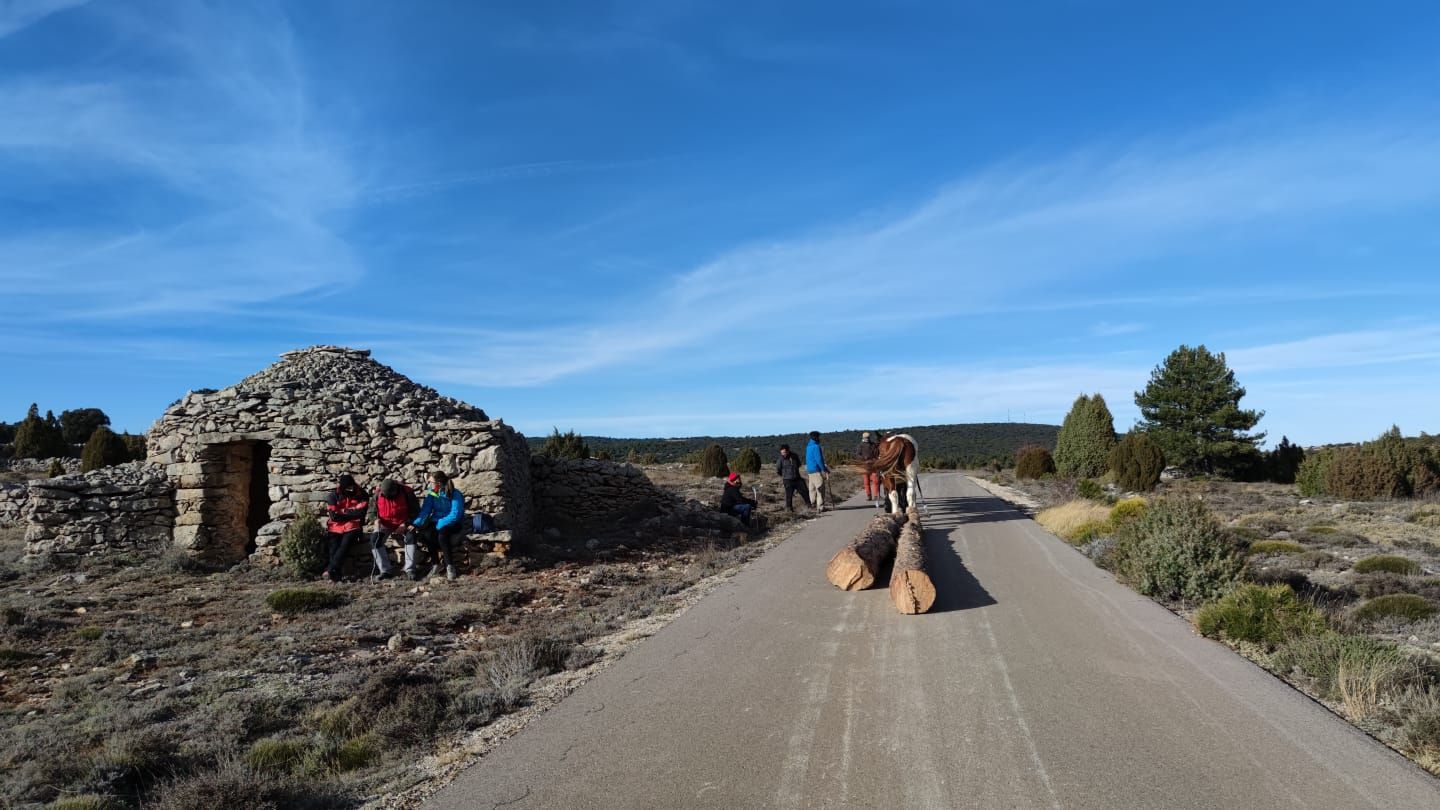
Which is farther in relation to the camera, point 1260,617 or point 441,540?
point 441,540

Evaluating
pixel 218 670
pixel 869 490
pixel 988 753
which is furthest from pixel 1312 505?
pixel 218 670

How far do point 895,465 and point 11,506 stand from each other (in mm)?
19735

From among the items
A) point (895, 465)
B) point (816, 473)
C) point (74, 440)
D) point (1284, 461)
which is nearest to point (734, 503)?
point (816, 473)

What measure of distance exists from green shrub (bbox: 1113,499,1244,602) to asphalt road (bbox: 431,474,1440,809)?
128 cm

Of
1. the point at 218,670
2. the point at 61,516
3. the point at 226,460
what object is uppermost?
the point at 226,460

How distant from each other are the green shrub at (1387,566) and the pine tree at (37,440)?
5001 cm

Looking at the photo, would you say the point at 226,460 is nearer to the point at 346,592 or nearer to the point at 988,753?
the point at 346,592

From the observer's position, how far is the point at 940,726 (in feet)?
17.2

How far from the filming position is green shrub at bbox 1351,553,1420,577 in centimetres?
1117

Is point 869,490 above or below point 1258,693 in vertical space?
above

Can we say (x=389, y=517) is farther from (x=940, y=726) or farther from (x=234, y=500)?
(x=940, y=726)

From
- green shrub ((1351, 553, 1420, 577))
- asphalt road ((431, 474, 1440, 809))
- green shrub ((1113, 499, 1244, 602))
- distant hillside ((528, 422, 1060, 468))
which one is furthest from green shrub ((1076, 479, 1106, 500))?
distant hillside ((528, 422, 1060, 468))

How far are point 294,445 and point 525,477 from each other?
14.5 ft

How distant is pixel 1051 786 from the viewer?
14.3ft
